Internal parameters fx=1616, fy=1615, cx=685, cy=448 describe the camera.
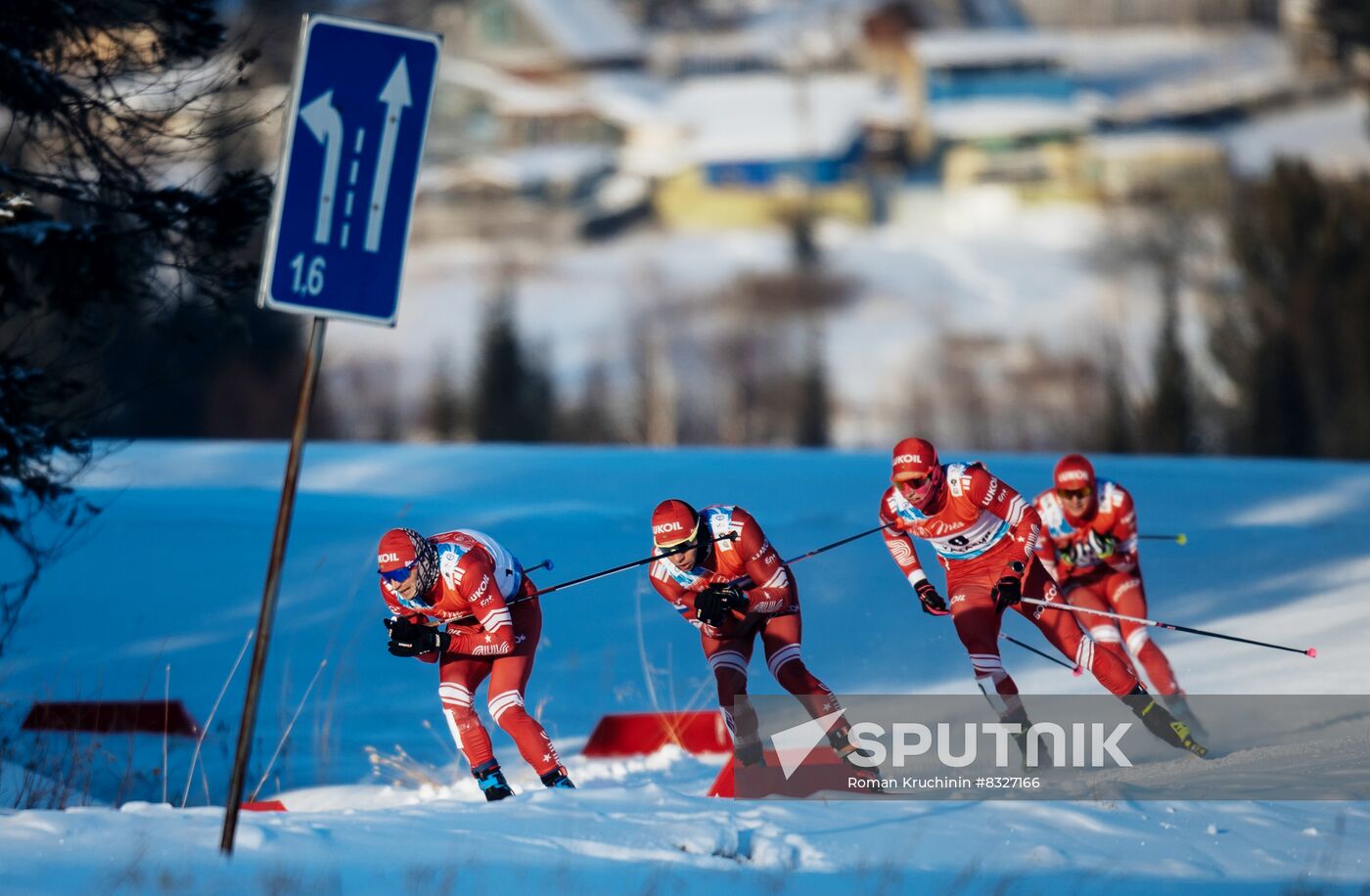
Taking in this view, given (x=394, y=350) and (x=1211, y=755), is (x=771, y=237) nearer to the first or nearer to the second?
(x=394, y=350)

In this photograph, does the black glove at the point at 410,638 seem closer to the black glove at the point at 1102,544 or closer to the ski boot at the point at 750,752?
the ski boot at the point at 750,752

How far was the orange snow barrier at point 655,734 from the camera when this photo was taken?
10.6 metres

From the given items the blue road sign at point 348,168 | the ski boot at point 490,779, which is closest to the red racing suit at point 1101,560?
the ski boot at point 490,779

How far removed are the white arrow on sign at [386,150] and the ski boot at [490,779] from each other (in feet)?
11.0

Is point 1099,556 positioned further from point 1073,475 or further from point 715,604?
point 715,604

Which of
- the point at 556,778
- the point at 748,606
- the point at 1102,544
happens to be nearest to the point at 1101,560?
the point at 1102,544

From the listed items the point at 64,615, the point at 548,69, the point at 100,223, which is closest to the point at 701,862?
A: the point at 100,223

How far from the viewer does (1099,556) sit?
34.3ft

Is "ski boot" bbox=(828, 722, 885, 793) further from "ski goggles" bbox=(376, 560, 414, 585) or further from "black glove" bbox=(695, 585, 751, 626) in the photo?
"ski goggles" bbox=(376, 560, 414, 585)

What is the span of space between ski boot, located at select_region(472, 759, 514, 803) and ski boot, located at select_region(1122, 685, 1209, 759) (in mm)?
3526

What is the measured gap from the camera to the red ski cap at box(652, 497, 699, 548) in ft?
28.0

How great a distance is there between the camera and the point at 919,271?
5194cm

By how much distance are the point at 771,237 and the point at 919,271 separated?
5.14 meters

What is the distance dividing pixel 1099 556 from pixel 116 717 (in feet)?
21.5
